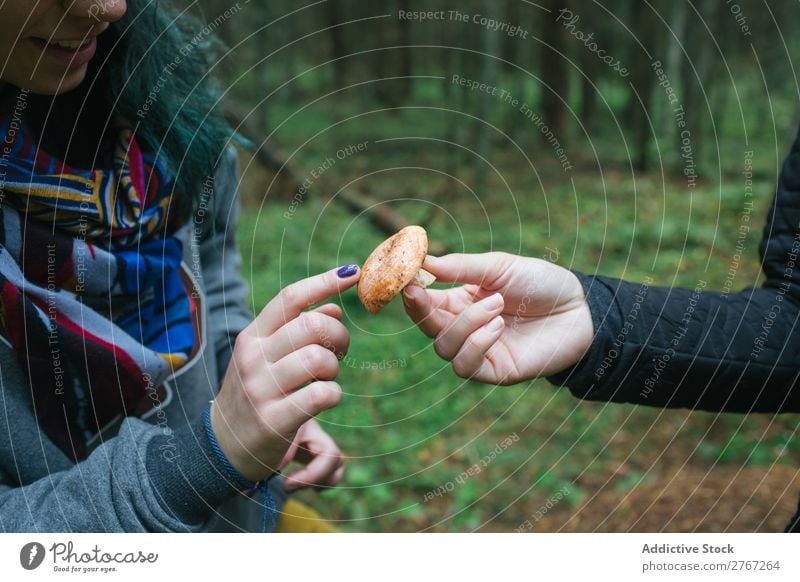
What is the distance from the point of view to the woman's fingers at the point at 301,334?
1.04m

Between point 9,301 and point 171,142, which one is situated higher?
point 171,142

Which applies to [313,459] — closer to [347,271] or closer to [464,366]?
[464,366]

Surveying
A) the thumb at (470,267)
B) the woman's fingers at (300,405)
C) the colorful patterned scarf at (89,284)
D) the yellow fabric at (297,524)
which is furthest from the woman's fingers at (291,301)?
the yellow fabric at (297,524)

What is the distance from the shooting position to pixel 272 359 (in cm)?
106

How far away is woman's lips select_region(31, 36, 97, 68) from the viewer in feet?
3.47

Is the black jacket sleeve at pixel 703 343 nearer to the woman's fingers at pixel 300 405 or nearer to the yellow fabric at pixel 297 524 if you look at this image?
the woman's fingers at pixel 300 405

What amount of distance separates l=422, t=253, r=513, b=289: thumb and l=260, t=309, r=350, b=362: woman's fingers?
10.5 inches

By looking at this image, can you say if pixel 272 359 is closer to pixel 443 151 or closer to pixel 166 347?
pixel 166 347

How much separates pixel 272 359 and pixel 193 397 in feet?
1.51

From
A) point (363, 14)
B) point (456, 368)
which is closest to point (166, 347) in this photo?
point (456, 368)

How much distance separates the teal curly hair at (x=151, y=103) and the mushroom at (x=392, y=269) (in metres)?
0.50

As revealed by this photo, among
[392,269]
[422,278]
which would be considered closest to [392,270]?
[392,269]

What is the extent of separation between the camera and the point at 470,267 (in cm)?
127

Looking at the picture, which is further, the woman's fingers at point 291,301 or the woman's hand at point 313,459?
the woman's hand at point 313,459
